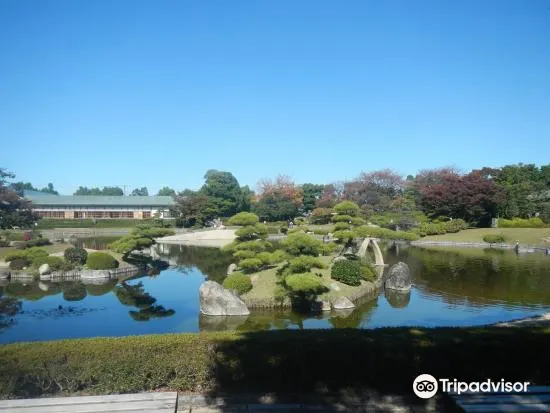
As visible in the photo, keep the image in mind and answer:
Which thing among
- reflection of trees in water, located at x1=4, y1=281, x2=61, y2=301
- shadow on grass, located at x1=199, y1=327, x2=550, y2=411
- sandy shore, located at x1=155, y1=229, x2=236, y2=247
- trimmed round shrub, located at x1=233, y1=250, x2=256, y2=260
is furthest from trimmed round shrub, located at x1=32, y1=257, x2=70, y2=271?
sandy shore, located at x1=155, y1=229, x2=236, y2=247

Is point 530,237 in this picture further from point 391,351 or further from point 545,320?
point 391,351

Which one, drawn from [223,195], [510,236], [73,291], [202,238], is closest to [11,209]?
[202,238]

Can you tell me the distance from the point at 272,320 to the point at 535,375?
7650mm

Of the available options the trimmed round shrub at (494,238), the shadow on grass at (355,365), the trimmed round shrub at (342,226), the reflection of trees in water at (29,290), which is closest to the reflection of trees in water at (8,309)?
the reflection of trees in water at (29,290)

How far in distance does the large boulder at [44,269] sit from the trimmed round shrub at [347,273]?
41.3 feet

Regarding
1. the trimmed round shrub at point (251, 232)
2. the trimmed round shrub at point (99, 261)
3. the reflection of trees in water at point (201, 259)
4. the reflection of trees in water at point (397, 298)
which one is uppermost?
the trimmed round shrub at point (251, 232)

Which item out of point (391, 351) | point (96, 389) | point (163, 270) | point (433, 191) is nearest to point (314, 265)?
point (391, 351)

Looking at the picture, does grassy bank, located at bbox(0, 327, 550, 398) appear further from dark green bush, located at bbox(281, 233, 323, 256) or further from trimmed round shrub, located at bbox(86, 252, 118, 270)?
trimmed round shrub, located at bbox(86, 252, 118, 270)

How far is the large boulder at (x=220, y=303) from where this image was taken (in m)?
12.6

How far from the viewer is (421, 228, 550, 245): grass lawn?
30.9 metres

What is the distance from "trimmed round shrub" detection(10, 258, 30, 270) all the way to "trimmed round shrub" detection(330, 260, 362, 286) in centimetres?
1419

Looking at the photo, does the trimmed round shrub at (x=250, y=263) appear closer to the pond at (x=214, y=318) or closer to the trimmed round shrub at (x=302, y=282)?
the pond at (x=214, y=318)

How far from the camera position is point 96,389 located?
206 inches

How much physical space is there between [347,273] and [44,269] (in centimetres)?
1327
